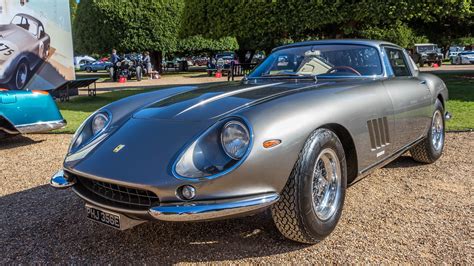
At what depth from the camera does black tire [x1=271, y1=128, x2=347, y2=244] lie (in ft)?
8.13

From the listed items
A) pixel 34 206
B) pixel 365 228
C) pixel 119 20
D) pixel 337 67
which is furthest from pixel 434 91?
pixel 119 20

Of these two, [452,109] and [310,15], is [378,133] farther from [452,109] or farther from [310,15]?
[310,15]

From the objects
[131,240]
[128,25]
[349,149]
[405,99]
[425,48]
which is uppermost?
[128,25]

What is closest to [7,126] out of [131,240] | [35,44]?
[131,240]

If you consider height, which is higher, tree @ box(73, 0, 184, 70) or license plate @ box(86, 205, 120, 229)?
tree @ box(73, 0, 184, 70)

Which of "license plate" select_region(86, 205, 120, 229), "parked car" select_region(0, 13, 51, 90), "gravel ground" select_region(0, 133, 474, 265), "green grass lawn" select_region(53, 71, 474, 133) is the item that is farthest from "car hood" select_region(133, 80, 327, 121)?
"parked car" select_region(0, 13, 51, 90)

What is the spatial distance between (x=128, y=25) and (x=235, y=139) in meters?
27.6

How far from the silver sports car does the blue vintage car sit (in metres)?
3.29

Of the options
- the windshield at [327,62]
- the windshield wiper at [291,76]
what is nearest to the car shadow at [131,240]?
the windshield wiper at [291,76]

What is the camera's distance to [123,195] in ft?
8.07

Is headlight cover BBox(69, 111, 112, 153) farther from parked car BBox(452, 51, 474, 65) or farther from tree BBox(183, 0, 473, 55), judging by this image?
parked car BBox(452, 51, 474, 65)

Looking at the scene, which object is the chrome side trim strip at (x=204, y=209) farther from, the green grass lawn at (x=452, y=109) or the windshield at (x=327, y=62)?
the green grass lawn at (x=452, y=109)

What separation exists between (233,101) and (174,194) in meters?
0.81

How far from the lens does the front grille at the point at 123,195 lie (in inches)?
92.5
